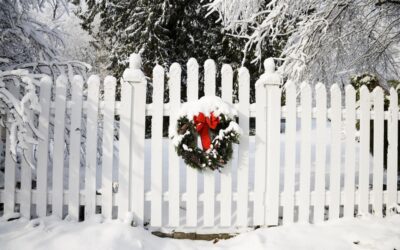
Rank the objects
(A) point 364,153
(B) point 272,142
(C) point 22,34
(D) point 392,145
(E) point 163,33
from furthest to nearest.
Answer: (E) point 163,33
(C) point 22,34
(D) point 392,145
(A) point 364,153
(B) point 272,142

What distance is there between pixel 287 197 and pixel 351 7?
284 cm

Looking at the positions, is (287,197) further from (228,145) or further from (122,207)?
(122,207)

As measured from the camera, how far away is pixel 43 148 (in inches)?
144

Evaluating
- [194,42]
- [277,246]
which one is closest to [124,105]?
[277,246]

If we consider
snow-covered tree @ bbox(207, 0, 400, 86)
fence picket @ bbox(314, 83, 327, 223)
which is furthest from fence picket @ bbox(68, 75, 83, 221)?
fence picket @ bbox(314, 83, 327, 223)

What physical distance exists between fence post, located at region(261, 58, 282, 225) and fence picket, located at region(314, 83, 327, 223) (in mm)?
439

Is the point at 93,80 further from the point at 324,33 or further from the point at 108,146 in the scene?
the point at 324,33

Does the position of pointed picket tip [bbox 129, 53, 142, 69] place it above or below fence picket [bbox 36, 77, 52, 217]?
above

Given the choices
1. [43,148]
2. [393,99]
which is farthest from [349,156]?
[43,148]

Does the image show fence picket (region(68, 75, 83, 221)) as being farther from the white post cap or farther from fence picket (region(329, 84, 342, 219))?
fence picket (region(329, 84, 342, 219))

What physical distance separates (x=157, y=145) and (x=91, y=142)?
658 millimetres

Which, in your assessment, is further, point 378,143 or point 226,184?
point 378,143

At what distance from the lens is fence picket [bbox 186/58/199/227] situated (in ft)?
12.1

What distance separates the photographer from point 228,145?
3662 millimetres
